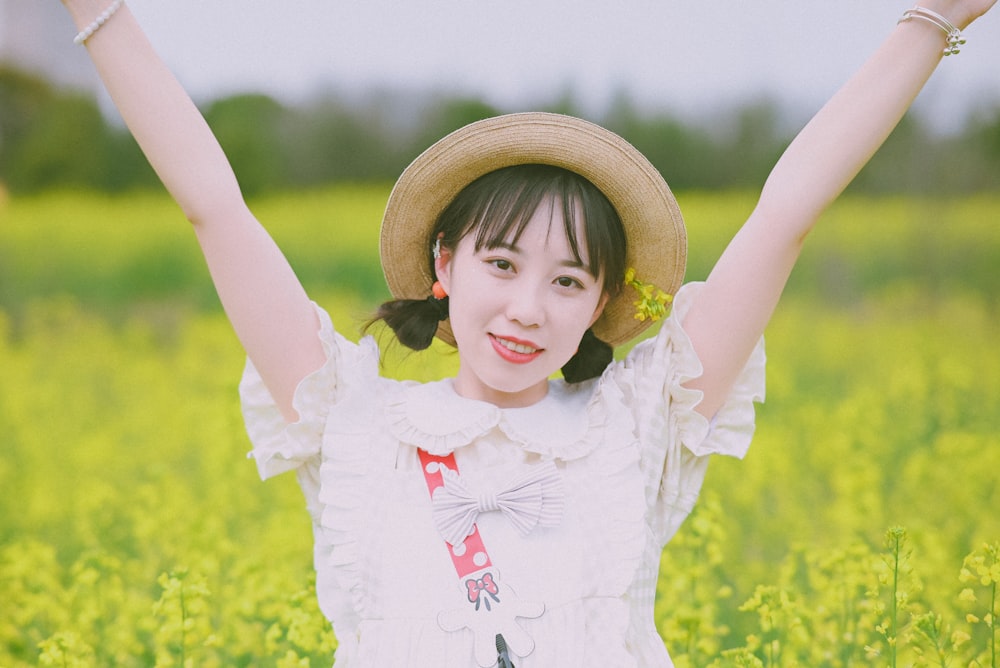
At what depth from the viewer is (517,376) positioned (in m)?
2.01

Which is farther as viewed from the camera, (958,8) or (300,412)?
(300,412)

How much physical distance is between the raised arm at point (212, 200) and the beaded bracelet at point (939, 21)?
1181 millimetres

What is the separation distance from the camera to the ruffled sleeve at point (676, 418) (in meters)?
2.02

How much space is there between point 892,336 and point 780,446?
2834 millimetres

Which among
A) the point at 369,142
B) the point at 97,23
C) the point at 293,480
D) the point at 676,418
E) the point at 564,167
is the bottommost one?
the point at 676,418

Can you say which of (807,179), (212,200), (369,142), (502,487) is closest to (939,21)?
(807,179)

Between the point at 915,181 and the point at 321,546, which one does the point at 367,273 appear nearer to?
the point at 915,181

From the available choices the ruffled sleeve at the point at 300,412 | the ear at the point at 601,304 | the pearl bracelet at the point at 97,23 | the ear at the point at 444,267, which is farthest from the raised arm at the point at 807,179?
the pearl bracelet at the point at 97,23

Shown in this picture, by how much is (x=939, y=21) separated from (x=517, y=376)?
94 cm

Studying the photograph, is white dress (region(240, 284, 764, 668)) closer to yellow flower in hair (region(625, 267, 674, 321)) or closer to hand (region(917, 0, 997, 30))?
yellow flower in hair (region(625, 267, 674, 321))

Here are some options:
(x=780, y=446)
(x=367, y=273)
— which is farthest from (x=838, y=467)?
(x=367, y=273)

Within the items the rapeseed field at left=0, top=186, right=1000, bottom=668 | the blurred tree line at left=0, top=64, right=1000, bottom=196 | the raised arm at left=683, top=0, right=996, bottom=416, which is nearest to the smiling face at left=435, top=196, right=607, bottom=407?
the raised arm at left=683, top=0, right=996, bottom=416

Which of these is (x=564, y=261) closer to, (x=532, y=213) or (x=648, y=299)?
(x=532, y=213)

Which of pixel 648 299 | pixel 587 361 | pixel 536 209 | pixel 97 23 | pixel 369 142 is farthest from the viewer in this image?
pixel 369 142
